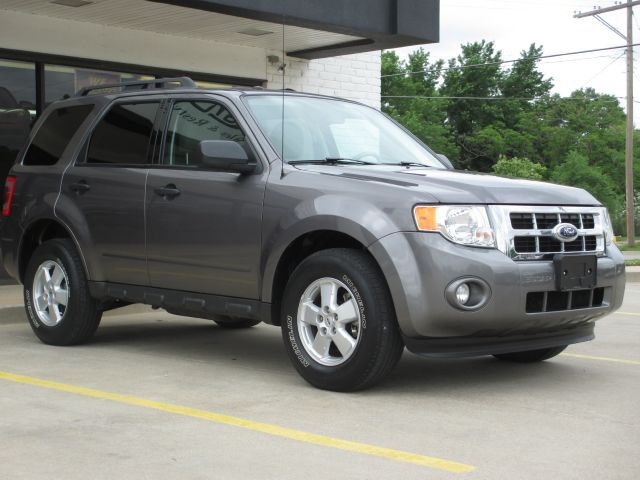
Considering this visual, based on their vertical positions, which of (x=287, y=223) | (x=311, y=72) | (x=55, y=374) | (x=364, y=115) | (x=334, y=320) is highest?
(x=311, y=72)

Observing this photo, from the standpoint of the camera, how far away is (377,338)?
19.8 ft

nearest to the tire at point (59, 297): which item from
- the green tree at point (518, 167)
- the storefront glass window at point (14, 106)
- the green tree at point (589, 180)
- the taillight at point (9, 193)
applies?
the taillight at point (9, 193)

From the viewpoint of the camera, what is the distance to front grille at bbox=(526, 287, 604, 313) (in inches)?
245

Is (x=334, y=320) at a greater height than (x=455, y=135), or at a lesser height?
lesser

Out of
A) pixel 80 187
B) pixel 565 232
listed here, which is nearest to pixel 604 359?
pixel 565 232

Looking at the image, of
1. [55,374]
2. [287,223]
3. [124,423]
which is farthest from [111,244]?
[124,423]

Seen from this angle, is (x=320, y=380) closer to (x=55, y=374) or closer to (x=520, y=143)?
(x=55, y=374)

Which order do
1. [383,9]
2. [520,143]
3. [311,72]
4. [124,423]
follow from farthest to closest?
[520,143] → [311,72] → [383,9] → [124,423]

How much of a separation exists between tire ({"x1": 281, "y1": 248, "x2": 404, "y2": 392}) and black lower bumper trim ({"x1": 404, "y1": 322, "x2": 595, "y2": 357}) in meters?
0.14

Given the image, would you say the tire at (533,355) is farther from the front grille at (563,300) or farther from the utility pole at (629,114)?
the utility pole at (629,114)

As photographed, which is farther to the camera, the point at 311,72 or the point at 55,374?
the point at 311,72

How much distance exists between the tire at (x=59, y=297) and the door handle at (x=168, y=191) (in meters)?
1.10

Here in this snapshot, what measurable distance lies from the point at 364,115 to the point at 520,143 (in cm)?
6695

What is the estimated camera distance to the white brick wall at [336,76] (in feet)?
51.7
